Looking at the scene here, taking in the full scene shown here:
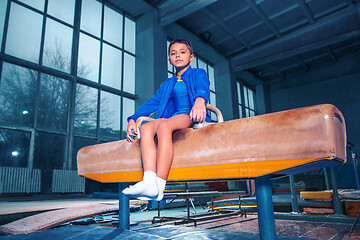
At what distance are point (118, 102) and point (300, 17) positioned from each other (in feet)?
24.3

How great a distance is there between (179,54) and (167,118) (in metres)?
0.47

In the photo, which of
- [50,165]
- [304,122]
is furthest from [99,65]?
[304,122]

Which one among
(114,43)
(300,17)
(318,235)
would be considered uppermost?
(300,17)

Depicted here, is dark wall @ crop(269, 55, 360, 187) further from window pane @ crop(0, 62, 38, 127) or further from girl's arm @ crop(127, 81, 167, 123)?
window pane @ crop(0, 62, 38, 127)

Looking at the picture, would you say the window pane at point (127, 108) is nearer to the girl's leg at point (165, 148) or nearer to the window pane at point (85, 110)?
the window pane at point (85, 110)

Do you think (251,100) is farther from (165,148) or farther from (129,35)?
(165,148)

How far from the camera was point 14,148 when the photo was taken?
19.9ft

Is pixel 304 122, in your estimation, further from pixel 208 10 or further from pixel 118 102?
pixel 208 10

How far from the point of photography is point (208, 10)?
8.85 meters

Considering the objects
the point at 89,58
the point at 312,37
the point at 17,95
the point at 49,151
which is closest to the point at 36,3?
the point at 89,58

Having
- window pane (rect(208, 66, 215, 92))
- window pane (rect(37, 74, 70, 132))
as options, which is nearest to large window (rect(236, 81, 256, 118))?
window pane (rect(208, 66, 215, 92))

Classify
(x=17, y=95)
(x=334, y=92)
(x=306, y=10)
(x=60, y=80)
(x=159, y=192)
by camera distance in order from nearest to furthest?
1. (x=159, y=192)
2. (x=17, y=95)
3. (x=60, y=80)
4. (x=306, y=10)
5. (x=334, y=92)

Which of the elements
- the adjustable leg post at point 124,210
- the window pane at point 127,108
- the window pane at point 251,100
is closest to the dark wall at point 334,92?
the window pane at point 251,100

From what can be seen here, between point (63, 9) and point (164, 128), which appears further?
point (63, 9)
